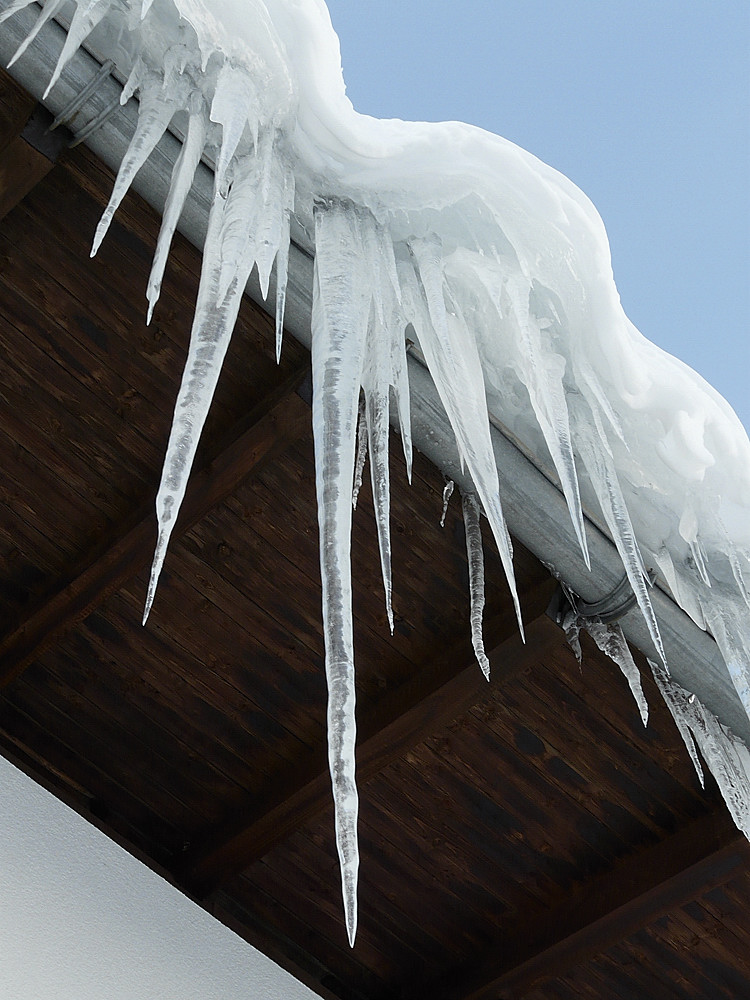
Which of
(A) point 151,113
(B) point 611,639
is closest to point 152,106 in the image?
(A) point 151,113

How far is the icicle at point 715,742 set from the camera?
217 cm

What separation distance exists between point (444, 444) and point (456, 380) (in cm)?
22

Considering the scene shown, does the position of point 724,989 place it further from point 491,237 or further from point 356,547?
point 491,237

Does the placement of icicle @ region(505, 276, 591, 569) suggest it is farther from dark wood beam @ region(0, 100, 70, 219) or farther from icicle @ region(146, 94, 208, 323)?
dark wood beam @ region(0, 100, 70, 219)

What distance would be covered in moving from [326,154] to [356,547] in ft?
3.36

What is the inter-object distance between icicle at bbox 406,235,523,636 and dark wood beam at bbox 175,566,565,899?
1.94 feet

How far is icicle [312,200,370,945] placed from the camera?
1593mm

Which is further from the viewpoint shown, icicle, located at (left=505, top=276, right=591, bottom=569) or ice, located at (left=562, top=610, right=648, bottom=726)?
ice, located at (left=562, top=610, right=648, bottom=726)

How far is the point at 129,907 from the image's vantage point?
114 inches

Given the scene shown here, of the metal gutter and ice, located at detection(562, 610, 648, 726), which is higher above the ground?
the metal gutter

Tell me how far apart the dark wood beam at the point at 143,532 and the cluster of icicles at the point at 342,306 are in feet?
1.22

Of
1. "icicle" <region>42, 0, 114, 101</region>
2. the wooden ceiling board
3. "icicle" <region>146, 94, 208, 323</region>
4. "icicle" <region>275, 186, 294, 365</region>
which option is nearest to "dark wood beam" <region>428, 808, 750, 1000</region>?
the wooden ceiling board

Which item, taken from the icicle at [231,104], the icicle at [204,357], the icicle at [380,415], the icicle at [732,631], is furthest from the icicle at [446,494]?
the icicle at [231,104]

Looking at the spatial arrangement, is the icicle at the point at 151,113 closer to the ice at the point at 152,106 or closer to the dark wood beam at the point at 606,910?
the ice at the point at 152,106
